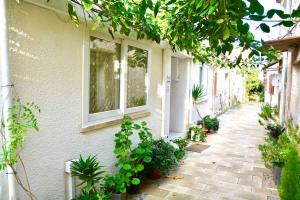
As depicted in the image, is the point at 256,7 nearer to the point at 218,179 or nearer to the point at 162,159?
the point at 162,159

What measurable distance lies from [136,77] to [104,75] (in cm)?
126

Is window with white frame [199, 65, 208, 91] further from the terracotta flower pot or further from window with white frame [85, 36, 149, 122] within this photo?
the terracotta flower pot

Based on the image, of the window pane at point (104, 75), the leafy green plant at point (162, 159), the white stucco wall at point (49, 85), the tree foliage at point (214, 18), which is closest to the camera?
the tree foliage at point (214, 18)

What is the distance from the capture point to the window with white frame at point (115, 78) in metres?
4.66

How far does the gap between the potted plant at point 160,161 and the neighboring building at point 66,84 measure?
619 millimetres

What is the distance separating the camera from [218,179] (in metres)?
6.03

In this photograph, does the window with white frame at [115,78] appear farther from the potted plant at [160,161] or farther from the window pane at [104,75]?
the potted plant at [160,161]

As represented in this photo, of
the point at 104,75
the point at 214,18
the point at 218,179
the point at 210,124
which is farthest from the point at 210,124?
the point at 214,18

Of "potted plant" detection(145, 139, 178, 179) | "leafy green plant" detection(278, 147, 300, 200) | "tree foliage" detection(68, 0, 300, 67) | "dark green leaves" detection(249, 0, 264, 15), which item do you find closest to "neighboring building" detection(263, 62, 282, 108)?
"potted plant" detection(145, 139, 178, 179)

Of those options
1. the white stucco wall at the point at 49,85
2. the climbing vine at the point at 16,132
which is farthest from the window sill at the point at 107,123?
the climbing vine at the point at 16,132

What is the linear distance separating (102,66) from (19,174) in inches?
91.6

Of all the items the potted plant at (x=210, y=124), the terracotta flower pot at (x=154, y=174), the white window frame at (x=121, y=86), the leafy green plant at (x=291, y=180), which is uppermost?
the white window frame at (x=121, y=86)

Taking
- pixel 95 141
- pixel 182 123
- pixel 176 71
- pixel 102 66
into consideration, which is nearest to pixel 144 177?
pixel 95 141

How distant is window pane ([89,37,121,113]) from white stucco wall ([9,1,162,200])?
42cm
